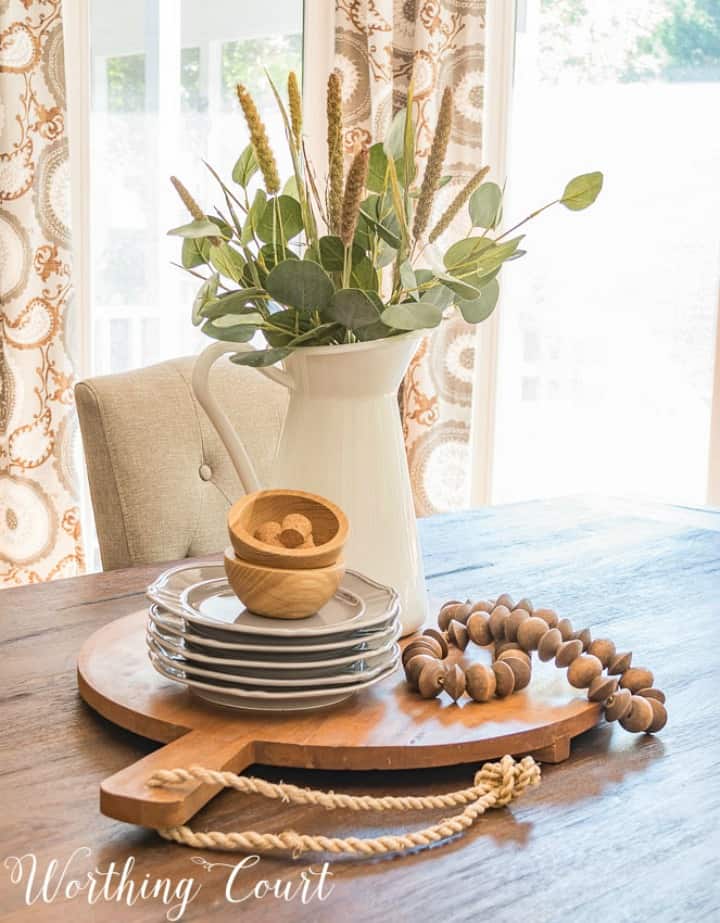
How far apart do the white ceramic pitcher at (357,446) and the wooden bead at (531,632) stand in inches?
5.0

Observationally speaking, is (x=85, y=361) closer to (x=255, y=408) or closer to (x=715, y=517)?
(x=255, y=408)

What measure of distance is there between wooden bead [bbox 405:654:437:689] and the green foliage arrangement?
→ 0.25 meters

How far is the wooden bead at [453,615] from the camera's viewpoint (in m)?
0.96

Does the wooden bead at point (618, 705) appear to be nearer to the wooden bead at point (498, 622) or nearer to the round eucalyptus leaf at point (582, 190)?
the wooden bead at point (498, 622)

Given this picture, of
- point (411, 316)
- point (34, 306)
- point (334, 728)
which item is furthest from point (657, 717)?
point (34, 306)

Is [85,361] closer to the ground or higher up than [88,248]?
closer to the ground

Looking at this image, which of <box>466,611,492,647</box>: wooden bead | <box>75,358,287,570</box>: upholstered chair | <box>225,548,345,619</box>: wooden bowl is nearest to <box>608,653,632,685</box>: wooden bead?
<box>466,611,492,647</box>: wooden bead

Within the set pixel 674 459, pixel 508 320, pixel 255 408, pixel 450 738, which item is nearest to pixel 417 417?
pixel 508 320

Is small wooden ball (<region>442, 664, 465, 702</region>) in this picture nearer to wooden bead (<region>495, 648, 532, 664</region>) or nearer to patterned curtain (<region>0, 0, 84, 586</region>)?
wooden bead (<region>495, 648, 532, 664</region>)

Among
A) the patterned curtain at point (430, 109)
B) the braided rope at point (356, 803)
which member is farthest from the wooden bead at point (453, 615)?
the patterned curtain at point (430, 109)

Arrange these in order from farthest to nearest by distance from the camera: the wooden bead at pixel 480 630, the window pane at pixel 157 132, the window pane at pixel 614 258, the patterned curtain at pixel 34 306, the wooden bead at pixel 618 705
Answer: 1. the window pane at pixel 614 258
2. the window pane at pixel 157 132
3. the patterned curtain at pixel 34 306
4. the wooden bead at pixel 480 630
5. the wooden bead at pixel 618 705

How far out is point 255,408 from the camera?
1.65m

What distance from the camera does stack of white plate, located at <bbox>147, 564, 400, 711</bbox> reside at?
78cm

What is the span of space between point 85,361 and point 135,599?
1745 millimetres
